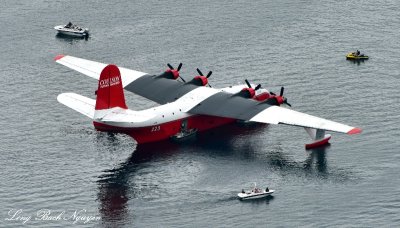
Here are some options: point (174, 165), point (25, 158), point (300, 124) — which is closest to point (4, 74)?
point (25, 158)

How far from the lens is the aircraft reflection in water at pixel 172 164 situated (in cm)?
13638

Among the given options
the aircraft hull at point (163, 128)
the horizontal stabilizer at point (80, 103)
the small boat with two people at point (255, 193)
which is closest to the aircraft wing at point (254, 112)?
the aircraft hull at point (163, 128)

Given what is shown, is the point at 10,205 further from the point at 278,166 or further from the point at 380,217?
the point at 380,217

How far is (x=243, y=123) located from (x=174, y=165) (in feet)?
75.8

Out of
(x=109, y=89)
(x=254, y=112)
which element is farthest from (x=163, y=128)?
(x=254, y=112)

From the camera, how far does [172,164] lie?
148m

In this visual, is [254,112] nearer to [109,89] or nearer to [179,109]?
[179,109]

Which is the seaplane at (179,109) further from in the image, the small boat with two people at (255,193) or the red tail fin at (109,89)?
the small boat with two people at (255,193)

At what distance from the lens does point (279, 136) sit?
159 metres

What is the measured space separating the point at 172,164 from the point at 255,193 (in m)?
18.9

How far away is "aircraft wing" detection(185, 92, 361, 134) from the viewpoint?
486 ft

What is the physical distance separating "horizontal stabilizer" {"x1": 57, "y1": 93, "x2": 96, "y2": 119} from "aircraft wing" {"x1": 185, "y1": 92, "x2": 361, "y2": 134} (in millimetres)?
16788

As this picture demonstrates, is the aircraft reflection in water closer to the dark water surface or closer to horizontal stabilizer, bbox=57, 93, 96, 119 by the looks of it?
the dark water surface

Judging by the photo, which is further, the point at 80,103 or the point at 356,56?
the point at 356,56
